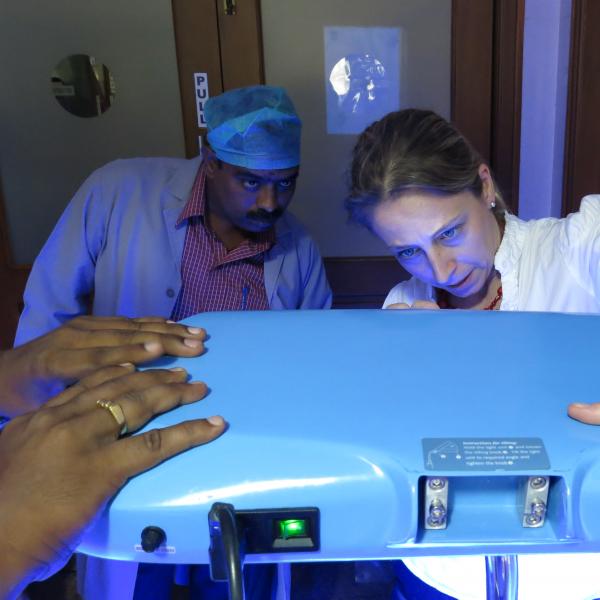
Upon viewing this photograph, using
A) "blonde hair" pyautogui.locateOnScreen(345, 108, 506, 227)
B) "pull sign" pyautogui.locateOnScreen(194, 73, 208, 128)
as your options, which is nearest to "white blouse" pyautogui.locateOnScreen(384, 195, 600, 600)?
"blonde hair" pyautogui.locateOnScreen(345, 108, 506, 227)

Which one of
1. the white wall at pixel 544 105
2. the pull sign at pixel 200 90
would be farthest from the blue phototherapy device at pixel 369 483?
the white wall at pixel 544 105

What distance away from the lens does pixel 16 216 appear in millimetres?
1803

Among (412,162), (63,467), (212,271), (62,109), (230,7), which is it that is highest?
(230,7)

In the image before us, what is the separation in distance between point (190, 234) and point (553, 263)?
0.76 m

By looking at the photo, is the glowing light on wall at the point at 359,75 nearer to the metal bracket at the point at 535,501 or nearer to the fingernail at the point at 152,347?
the fingernail at the point at 152,347

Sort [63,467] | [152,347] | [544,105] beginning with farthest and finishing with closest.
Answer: [544,105], [152,347], [63,467]

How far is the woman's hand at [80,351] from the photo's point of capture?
22.6 inches

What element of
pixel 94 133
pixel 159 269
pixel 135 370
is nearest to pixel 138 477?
pixel 135 370

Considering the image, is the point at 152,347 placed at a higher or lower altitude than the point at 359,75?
lower

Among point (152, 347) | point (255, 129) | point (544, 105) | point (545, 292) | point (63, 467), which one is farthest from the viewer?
point (544, 105)

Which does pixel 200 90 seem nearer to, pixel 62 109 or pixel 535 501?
pixel 62 109

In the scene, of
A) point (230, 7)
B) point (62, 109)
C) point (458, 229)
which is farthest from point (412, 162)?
point (62, 109)

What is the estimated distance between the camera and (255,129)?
1.18 metres

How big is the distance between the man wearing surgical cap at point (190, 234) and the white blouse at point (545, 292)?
411 millimetres
